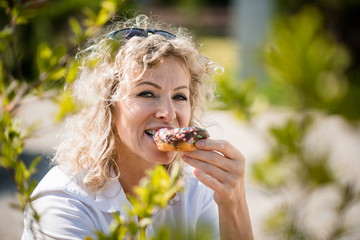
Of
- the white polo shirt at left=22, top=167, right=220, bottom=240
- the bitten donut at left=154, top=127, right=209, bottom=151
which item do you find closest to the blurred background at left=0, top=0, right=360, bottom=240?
the white polo shirt at left=22, top=167, right=220, bottom=240

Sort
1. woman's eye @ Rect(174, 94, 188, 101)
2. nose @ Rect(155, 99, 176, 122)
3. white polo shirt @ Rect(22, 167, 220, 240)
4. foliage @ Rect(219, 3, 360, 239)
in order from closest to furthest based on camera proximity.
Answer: foliage @ Rect(219, 3, 360, 239)
white polo shirt @ Rect(22, 167, 220, 240)
nose @ Rect(155, 99, 176, 122)
woman's eye @ Rect(174, 94, 188, 101)

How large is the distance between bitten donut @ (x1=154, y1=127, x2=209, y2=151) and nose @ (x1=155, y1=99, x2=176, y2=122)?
6cm

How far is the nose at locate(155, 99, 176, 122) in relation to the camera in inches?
69.7

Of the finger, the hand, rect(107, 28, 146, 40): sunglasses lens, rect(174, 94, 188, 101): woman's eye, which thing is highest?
rect(107, 28, 146, 40): sunglasses lens

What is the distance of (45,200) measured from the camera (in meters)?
1.68

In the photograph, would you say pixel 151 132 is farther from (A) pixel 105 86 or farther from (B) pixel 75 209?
(B) pixel 75 209

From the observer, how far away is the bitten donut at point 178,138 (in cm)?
165

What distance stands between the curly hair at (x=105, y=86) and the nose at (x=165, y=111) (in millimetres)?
168

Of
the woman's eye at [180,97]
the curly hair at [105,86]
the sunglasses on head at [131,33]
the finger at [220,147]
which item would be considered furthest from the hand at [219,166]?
the sunglasses on head at [131,33]

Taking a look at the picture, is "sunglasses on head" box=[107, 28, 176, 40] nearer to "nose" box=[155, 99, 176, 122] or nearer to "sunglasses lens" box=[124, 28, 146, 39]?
"sunglasses lens" box=[124, 28, 146, 39]

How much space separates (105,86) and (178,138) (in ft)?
1.71

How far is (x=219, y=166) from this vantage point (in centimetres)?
161

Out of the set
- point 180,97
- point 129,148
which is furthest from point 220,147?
point 129,148

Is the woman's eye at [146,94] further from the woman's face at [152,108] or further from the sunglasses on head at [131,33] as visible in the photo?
the sunglasses on head at [131,33]
